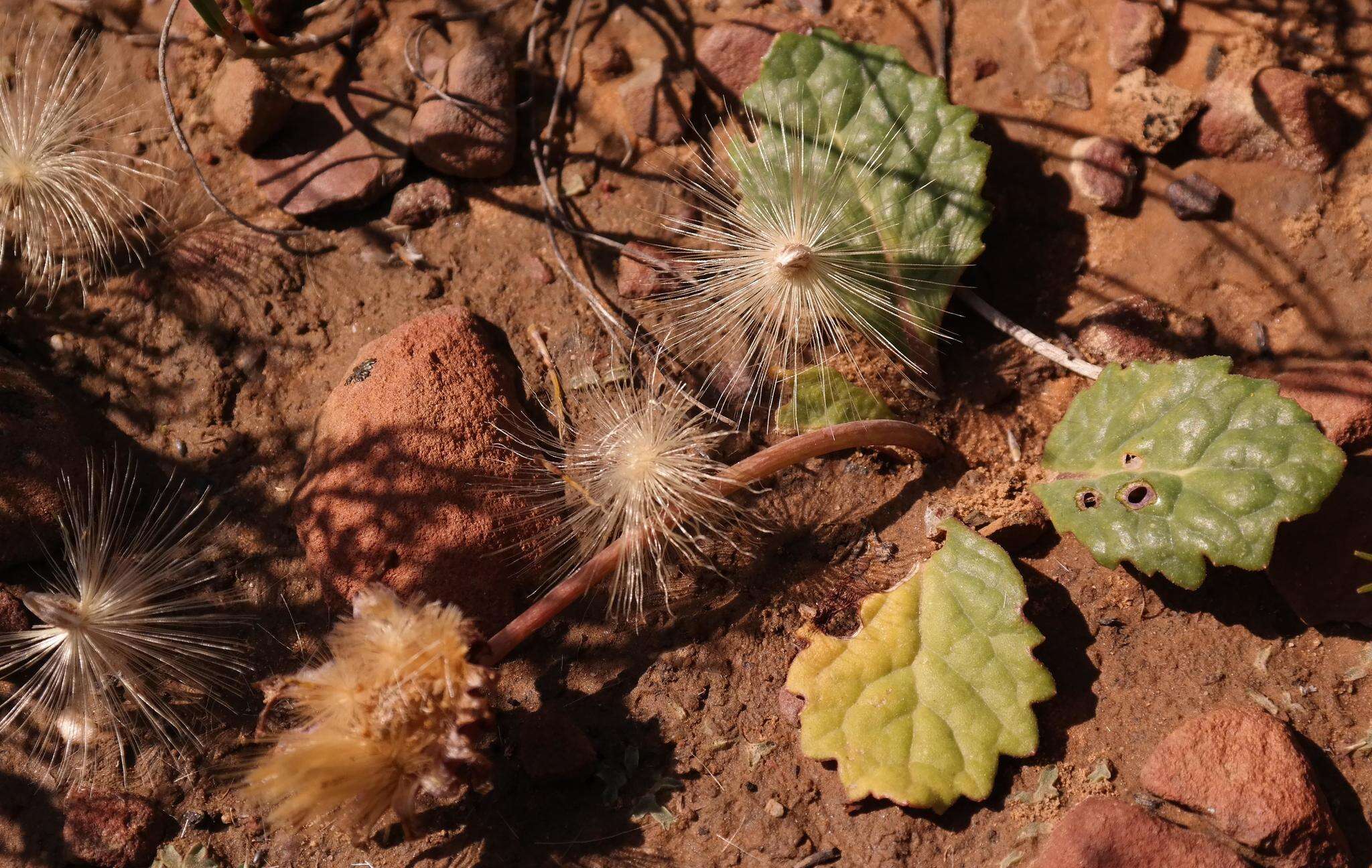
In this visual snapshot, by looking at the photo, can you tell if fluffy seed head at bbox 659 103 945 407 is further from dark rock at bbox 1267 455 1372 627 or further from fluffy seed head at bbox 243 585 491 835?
fluffy seed head at bbox 243 585 491 835

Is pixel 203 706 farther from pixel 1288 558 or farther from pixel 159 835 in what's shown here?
pixel 1288 558

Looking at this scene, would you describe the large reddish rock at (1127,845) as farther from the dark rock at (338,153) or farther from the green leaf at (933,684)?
the dark rock at (338,153)

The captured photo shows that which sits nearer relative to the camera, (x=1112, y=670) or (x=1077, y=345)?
(x=1112, y=670)

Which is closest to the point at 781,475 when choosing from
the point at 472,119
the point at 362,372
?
the point at 362,372

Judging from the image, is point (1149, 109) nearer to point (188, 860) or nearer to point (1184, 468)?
point (1184, 468)

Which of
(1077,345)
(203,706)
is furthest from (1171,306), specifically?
(203,706)

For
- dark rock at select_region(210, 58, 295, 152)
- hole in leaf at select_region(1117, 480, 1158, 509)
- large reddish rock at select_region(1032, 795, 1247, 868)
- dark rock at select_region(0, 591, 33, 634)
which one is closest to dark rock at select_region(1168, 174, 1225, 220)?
hole in leaf at select_region(1117, 480, 1158, 509)
